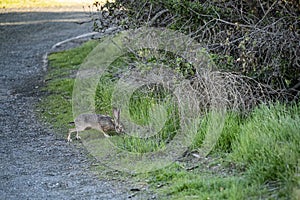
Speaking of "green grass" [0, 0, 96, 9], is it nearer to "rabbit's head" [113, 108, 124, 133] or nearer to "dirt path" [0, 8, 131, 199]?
"dirt path" [0, 8, 131, 199]

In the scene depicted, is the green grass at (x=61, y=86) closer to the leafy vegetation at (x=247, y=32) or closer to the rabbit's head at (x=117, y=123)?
the rabbit's head at (x=117, y=123)

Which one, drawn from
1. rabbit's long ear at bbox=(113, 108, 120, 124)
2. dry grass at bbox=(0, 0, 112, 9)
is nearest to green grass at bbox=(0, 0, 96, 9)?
dry grass at bbox=(0, 0, 112, 9)

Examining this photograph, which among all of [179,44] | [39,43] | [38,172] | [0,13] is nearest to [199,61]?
[179,44]

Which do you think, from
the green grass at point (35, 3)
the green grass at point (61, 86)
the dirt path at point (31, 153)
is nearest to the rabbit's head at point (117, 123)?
the dirt path at point (31, 153)

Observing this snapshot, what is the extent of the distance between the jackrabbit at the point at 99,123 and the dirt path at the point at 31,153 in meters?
0.27

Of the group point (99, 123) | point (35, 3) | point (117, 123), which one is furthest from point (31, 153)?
point (35, 3)

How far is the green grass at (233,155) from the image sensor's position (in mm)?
5223

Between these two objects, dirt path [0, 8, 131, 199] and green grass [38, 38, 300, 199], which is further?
dirt path [0, 8, 131, 199]

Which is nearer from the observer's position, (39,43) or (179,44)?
(179,44)

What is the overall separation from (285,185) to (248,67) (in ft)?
7.22

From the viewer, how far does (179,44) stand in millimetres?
7430

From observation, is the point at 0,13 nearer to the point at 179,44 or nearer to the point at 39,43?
the point at 39,43

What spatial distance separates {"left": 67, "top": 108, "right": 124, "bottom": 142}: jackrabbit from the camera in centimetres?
739

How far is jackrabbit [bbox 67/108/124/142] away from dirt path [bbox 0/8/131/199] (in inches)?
10.6
